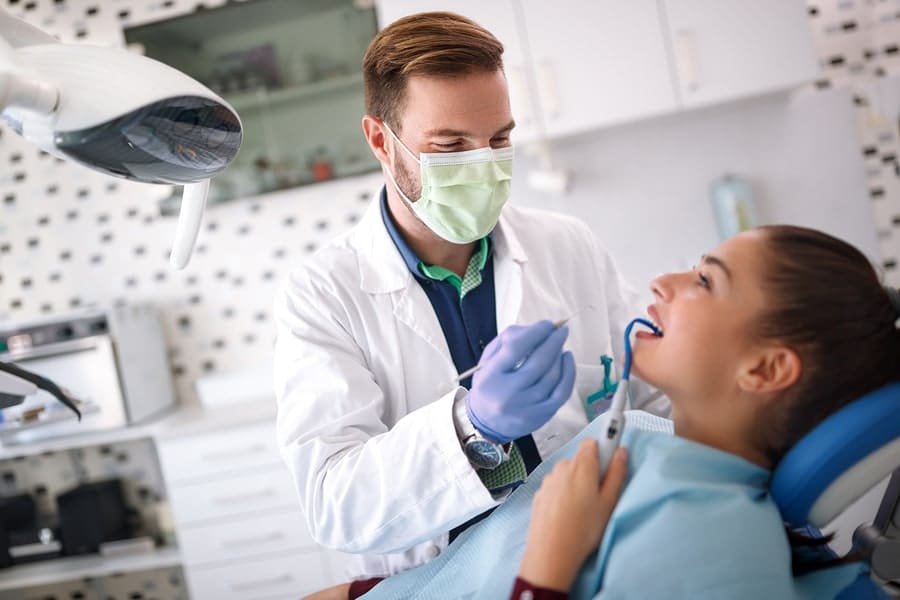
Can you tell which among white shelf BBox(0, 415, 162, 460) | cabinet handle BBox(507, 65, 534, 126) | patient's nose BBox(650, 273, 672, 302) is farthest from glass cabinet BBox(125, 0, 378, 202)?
patient's nose BBox(650, 273, 672, 302)

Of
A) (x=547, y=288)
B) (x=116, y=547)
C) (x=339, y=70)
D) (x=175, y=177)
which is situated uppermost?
(x=339, y=70)

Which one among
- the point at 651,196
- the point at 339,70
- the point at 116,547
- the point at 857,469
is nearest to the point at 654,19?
the point at 651,196

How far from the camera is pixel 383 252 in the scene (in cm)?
158

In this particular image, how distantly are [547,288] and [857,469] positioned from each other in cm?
75

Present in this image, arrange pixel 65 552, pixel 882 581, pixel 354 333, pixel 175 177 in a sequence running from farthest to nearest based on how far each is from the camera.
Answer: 1. pixel 65 552
2. pixel 354 333
3. pixel 882 581
4. pixel 175 177

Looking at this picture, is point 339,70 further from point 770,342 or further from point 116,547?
point 770,342

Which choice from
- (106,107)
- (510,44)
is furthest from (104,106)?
(510,44)

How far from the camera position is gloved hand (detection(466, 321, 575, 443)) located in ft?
3.72

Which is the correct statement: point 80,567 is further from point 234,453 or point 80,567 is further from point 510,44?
point 510,44

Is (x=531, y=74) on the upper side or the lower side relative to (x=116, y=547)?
upper

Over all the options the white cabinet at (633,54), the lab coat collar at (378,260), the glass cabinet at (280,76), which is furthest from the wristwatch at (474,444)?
the glass cabinet at (280,76)

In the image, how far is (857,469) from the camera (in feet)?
3.35

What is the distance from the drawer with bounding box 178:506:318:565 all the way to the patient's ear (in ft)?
7.46

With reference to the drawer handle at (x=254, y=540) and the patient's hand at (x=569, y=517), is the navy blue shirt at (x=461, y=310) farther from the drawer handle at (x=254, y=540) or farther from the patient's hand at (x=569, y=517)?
the drawer handle at (x=254, y=540)
